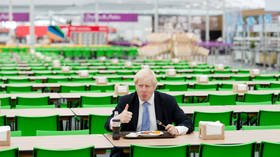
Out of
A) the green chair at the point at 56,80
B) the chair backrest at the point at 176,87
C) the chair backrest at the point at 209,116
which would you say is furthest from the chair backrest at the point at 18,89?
the chair backrest at the point at 209,116

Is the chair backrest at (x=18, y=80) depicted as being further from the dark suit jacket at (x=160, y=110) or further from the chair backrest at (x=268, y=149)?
the chair backrest at (x=268, y=149)

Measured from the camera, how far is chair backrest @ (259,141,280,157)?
448cm

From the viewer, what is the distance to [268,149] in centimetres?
450

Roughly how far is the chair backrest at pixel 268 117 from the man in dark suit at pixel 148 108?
1.46 metres

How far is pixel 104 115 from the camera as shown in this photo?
6.24 metres

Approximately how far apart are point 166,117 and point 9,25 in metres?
22.0

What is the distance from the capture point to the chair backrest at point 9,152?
4129 millimetres

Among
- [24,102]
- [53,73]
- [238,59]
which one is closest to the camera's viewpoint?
[24,102]

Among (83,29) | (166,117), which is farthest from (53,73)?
(83,29)

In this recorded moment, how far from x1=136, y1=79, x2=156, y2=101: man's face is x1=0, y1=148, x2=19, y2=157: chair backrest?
1.43 meters

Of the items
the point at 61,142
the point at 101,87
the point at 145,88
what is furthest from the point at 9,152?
the point at 101,87

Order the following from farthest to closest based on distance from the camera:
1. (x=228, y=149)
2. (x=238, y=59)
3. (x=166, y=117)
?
(x=238, y=59) < (x=166, y=117) < (x=228, y=149)

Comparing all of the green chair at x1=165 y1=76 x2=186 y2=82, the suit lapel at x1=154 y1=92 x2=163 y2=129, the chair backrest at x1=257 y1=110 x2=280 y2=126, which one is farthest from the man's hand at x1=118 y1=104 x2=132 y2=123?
the green chair at x1=165 y1=76 x2=186 y2=82

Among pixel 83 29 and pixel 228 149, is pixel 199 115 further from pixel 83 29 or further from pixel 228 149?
pixel 83 29
